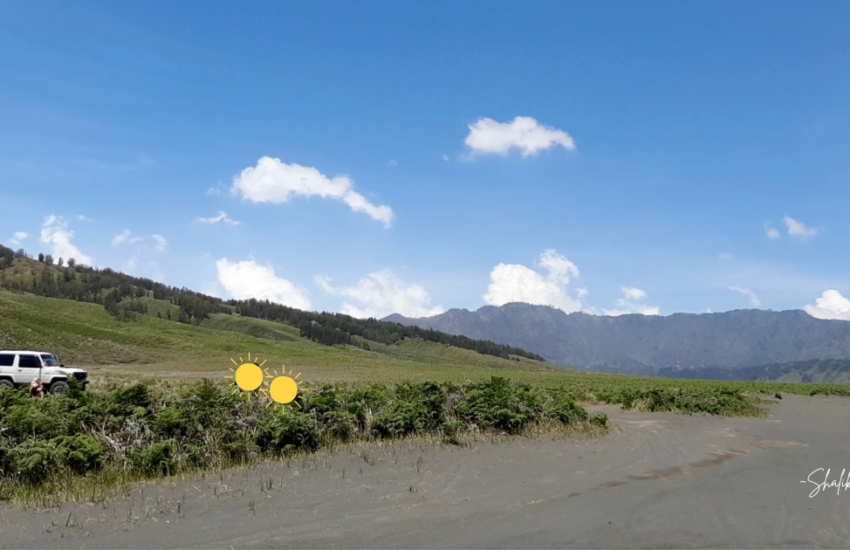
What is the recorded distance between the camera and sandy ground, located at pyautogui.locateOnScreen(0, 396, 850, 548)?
670 cm

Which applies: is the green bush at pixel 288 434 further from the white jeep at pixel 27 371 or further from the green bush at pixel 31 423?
the white jeep at pixel 27 371

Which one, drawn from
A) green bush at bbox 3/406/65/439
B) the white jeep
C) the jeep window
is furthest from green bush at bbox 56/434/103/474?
the jeep window

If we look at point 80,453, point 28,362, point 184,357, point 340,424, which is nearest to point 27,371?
point 28,362

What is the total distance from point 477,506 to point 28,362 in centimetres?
2554

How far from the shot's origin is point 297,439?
1104 centimetres

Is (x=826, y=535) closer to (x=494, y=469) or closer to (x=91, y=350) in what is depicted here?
(x=494, y=469)

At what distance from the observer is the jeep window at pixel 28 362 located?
2554 centimetres

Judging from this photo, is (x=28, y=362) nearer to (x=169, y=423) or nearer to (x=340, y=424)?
(x=169, y=423)

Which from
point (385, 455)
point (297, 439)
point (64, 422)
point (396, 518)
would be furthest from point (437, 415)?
point (64, 422)

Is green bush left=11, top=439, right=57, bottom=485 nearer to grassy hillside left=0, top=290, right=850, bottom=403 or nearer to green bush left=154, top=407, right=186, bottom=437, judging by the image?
green bush left=154, top=407, right=186, bottom=437

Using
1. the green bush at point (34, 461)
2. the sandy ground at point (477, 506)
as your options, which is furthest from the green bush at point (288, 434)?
the green bush at point (34, 461)

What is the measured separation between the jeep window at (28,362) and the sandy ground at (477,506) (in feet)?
70.4

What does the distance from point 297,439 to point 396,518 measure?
4.18 m

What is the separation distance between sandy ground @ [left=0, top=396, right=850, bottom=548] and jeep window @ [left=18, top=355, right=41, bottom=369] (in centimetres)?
2146
